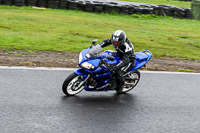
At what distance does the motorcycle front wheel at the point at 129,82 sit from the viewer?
805cm

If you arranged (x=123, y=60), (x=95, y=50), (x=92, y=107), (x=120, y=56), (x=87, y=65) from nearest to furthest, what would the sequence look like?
(x=92, y=107)
(x=87, y=65)
(x=95, y=50)
(x=123, y=60)
(x=120, y=56)

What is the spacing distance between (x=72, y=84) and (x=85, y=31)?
845 centimetres

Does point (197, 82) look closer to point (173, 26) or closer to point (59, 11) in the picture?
point (173, 26)

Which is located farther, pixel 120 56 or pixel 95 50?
pixel 120 56

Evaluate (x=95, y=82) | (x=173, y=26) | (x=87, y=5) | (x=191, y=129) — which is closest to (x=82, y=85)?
(x=95, y=82)

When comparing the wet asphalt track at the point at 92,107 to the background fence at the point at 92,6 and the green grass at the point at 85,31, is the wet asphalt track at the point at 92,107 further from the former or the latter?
the background fence at the point at 92,6

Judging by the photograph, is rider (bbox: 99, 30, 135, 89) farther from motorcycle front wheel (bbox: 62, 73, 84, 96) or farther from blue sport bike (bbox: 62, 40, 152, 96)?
Answer: motorcycle front wheel (bbox: 62, 73, 84, 96)

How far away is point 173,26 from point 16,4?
8743mm

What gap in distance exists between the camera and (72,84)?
735cm

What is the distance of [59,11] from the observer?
20188mm

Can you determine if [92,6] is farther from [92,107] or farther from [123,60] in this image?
[92,107]

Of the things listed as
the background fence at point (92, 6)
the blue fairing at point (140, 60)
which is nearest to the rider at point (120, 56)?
the blue fairing at point (140, 60)

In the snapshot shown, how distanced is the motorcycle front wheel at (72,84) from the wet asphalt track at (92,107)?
155 millimetres

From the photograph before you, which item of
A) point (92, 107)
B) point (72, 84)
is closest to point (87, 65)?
point (72, 84)
